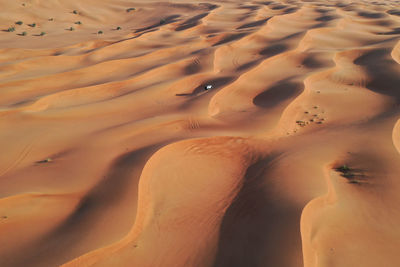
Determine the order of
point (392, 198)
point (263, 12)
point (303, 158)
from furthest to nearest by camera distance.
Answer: point (263, 12), point (303, 158), point (392, 198)

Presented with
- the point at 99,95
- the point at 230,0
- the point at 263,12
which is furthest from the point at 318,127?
the point at 230,0

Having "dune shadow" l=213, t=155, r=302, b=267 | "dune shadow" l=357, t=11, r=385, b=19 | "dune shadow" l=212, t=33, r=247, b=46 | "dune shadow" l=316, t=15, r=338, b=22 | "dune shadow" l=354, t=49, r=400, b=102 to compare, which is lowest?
"dune shadow" l=213, t=155, r=302, b=267

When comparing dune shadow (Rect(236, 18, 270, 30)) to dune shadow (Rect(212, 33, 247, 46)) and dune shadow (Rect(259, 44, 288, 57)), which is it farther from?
dune shadow (Rect(259, 44, 288, 57))

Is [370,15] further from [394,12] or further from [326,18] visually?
[326,18]

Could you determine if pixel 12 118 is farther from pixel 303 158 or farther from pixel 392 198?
pixel 392 198

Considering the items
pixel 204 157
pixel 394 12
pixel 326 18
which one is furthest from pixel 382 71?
pixel 394 12

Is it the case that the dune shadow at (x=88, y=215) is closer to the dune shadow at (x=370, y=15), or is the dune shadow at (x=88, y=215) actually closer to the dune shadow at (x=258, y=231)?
the dune shadow at (x=258, y=231)

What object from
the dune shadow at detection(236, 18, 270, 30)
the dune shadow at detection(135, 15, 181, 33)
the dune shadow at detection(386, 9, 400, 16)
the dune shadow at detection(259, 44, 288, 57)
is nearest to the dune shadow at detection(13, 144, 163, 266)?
the dune shadow at detection(259, 44, 288, 57)

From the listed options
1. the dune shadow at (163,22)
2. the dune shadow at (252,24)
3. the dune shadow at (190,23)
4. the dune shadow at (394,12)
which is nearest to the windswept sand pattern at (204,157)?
the dune shadow at (252,24)
